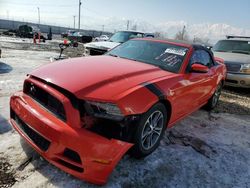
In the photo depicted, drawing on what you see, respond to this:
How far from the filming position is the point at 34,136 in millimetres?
2744

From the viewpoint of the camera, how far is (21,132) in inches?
116

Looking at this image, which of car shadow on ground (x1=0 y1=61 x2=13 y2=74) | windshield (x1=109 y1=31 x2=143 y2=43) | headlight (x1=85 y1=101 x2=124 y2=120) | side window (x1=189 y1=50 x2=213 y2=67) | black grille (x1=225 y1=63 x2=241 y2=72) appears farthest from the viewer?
windshield (x1=109 y1=31 x2=143 y2=43)

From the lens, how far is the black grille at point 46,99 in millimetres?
2637

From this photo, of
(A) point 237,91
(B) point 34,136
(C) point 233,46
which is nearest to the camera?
(B) point 34,136

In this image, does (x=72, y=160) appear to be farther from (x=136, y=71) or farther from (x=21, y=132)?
(x=136, y=71)

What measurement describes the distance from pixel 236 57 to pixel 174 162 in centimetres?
643

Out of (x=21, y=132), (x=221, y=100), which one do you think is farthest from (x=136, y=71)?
(x=221, y=100)

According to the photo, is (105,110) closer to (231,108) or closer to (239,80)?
(231,108)

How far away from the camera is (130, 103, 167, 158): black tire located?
287cm

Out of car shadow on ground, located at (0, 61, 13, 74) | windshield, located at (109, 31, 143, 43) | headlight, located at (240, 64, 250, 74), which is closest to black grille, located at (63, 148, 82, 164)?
car shadow on ground, located at (0, 61, 13, 74)

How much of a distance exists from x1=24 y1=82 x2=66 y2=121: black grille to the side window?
2330 millimetres

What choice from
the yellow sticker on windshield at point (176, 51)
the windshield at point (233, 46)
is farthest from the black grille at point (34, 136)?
the windshield at point (233, 46)

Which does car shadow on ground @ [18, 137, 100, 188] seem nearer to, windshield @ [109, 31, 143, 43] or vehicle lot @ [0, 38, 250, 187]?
vehicle lot @ [0, 38, 250, 187]

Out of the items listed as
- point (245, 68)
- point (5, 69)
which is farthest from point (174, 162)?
point (5, 69)
